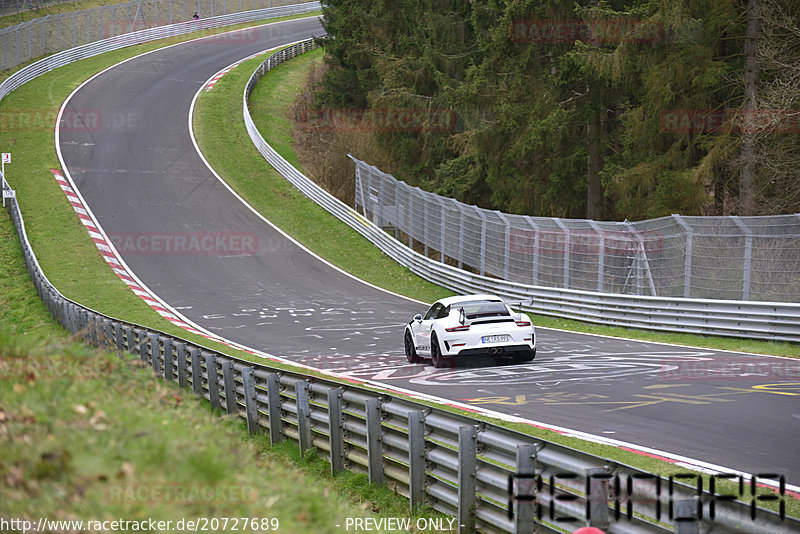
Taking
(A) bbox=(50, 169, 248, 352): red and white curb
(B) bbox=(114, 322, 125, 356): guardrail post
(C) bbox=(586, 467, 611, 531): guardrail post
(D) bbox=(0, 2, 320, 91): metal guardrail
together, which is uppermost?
(D) bbox=(0, 2, 320, 91): metal guardrail

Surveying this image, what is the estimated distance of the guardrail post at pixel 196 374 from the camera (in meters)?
13.8

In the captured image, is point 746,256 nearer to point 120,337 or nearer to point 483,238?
point 483,238

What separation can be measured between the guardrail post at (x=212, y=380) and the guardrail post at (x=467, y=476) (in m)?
6.79

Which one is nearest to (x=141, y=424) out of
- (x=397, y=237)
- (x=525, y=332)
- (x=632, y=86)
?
(x=525, y=332)

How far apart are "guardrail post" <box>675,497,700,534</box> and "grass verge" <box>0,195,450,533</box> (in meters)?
2.12

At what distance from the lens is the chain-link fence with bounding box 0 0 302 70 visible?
214 ft

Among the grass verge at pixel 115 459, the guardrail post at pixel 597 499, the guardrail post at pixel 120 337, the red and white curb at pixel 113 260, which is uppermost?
the grass verge at pixel 115 459

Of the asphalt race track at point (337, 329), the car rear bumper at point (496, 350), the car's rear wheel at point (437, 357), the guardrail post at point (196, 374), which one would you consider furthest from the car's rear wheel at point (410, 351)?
the guardrail post at point (196, 374)

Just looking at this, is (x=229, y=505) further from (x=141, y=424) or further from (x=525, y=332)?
(x=525, y=332)

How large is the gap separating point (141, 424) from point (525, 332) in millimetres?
12067

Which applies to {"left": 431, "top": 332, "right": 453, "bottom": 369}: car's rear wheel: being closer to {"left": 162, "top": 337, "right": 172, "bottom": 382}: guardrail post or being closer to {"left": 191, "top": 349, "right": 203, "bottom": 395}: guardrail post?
{"left": 191, "top": 349, "right": 203, "bottom": 395}: guardrail post

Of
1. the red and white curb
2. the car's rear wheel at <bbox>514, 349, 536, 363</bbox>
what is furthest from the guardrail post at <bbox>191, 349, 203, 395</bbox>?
the red and white curb

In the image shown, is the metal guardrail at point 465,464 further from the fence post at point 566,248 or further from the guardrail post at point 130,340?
the fence post at point 566,248

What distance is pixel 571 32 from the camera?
33500mm
